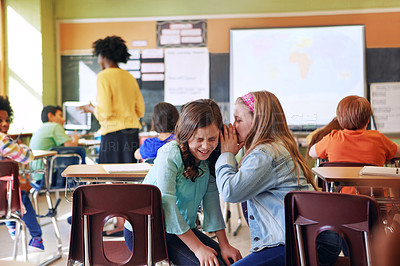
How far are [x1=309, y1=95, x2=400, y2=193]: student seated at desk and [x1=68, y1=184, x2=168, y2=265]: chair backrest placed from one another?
1417 millimetres

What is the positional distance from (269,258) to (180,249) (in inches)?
13.4

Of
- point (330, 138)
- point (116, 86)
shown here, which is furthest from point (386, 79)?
point (116, 86)

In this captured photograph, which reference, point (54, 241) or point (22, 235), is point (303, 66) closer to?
point (54, 241)

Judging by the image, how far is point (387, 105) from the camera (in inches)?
211

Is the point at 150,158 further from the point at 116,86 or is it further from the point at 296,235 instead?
the point at 296,235

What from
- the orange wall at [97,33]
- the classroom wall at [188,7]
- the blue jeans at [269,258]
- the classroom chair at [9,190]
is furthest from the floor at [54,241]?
the classroom wall at [188,7]

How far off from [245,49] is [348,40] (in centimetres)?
129

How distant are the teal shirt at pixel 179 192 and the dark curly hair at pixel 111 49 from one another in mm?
2029

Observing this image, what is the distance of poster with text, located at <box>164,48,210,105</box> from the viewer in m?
5.68

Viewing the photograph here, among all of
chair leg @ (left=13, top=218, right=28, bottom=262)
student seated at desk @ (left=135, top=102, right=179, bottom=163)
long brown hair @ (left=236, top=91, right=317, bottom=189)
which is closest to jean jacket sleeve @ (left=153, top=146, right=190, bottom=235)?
long brown hair @ (left=236, top=91, right=317, bottom=189)

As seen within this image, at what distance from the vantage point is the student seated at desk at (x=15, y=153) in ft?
9.26

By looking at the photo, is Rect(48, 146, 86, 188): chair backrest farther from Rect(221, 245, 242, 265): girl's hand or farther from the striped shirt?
Rect(221, 245, 242, 265): girl's hand

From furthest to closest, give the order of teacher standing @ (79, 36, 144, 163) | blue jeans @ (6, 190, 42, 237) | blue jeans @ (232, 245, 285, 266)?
teacher standing @ (79, 36, 144, 163) < blue jeans @ (6, 190, 42, 237) < blue jeans @ (232, 245, 285, 266)

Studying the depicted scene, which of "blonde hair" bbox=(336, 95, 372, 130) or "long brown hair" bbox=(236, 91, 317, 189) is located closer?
"long brown hair" bbox=(236, 91, 317, 189)
